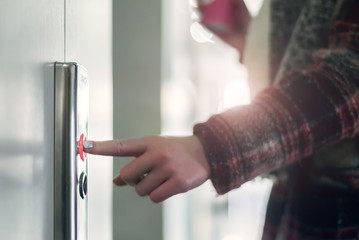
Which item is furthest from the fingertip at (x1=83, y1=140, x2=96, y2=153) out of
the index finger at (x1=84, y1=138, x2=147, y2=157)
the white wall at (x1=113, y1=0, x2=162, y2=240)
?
the white wall at (x1=113, y1=0, x2=162, y2=240)

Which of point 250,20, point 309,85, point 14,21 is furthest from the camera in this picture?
point 250,20

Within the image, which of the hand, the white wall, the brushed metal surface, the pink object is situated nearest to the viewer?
the brushed metal surface

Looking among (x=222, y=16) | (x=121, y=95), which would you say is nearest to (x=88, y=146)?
(x=222, y=16)

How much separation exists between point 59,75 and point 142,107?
58 centimetres

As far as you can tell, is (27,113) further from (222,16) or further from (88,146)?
(222,16)

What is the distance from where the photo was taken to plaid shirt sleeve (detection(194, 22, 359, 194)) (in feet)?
0.90

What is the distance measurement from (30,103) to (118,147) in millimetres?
86

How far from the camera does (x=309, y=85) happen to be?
369 millimetres

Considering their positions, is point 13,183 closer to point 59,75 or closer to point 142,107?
point 59,75

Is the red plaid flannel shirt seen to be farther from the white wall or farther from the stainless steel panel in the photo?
the white wall

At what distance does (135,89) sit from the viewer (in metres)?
0.73

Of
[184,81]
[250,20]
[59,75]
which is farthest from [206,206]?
[59,75]

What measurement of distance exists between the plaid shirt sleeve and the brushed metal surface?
0.44ft

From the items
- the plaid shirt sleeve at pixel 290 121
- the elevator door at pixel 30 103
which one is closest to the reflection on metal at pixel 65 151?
the elevator door at pixel 30 103
